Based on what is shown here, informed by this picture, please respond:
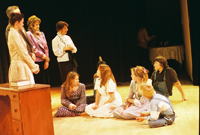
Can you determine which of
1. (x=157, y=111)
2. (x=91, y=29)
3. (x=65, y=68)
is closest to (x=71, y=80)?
(x=65, y=68)

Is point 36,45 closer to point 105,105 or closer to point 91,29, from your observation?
point 105,105

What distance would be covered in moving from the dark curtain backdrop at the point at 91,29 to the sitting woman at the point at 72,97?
2597 mm

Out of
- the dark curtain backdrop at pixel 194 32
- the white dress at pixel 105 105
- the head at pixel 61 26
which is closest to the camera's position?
the white dress at pixel 105 105

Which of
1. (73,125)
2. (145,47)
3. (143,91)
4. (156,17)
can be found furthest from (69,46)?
(156,17)

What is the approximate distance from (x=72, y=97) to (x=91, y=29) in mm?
3202

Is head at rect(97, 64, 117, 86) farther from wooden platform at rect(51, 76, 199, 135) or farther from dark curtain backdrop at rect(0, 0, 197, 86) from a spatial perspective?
dark curtain backdrop at rect(0, 0, 197, 86)

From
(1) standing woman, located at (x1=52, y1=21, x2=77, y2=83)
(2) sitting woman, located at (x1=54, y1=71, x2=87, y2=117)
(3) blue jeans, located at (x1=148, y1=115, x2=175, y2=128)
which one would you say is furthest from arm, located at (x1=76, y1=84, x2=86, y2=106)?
(3) blue jeans, located at (x1=148, y1=115, x2=175, y2=128)

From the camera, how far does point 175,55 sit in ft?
23.5

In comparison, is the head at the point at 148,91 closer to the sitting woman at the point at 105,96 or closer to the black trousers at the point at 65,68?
the sitting woman at the point at 105,96

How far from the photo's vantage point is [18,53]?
353cm

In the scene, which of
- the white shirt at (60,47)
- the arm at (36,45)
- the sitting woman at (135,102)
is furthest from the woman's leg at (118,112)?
the arm at (36,45)

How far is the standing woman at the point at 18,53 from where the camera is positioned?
3.48 m

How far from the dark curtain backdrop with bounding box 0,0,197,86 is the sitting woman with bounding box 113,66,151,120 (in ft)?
10.1

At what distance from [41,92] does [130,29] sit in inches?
177
